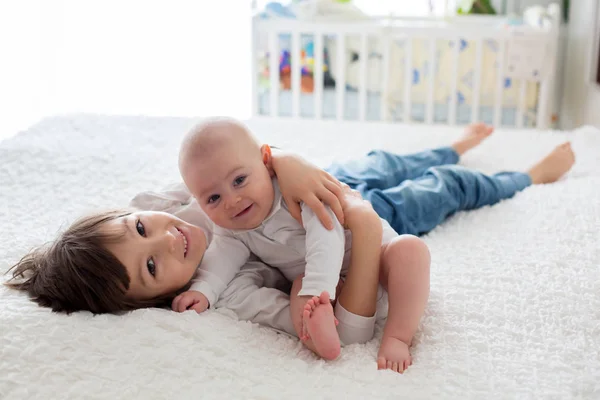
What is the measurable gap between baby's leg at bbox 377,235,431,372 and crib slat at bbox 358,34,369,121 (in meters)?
2.36

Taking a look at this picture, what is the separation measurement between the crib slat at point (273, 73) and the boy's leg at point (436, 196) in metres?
1.91

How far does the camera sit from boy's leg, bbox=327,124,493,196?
1.74 m

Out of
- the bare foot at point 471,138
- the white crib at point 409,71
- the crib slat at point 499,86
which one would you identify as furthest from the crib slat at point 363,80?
the bare foot at point 471,138

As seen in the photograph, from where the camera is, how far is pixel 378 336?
1201 mm

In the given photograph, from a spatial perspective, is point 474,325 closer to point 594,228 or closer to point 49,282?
point 594,228

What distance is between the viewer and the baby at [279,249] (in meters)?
1.12

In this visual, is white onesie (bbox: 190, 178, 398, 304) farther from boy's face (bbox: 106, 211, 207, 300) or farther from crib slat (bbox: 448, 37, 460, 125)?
crib slat (bbox: 448, 37, 460, 125)

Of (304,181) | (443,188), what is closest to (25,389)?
(304,181)

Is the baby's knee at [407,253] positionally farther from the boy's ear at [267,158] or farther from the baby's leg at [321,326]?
the boy's ear at [267,158]

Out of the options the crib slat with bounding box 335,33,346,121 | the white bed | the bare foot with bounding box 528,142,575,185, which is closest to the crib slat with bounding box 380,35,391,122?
the crib slat with bounding box 335,33,346,121

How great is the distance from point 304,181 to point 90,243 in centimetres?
39

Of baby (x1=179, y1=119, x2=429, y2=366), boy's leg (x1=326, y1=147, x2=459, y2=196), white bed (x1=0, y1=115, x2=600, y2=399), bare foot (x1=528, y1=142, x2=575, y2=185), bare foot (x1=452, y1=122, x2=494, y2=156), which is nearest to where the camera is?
white bed (x1=0, y1=115, x2=600, y2=399)

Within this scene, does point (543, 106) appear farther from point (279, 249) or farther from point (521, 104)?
point (279, 249)

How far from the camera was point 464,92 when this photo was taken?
353 centimetres
